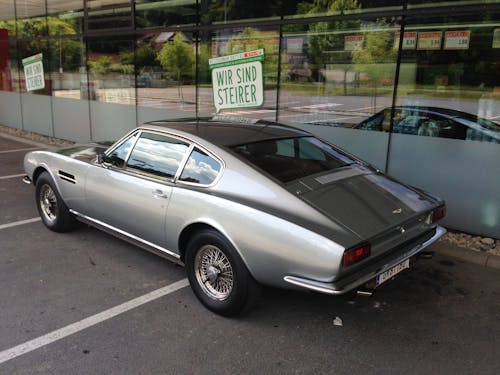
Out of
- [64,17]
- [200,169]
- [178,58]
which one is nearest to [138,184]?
[200,169]

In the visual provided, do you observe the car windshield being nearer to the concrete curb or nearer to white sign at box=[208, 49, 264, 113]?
white sign at box=[208, 49, 264, 113]

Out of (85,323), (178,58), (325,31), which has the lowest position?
(85,323)

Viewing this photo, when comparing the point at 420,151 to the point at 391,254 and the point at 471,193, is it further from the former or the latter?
the point at 391,254

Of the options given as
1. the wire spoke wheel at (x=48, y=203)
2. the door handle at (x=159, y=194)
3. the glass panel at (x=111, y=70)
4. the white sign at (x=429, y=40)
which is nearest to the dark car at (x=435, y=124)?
the white sign at (x=429, y=40)

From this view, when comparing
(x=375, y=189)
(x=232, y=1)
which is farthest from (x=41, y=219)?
(x=232, y=1)

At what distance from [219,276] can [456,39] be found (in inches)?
180

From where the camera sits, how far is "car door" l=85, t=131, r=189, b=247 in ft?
13.3

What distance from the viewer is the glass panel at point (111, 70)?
10.1 m

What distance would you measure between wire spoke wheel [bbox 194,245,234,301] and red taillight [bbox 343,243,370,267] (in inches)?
37.2

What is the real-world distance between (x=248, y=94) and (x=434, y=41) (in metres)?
3.01

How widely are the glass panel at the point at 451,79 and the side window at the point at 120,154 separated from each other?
11.9 feet

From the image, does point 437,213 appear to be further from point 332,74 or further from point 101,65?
point 101,65

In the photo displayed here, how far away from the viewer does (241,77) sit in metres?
7.96

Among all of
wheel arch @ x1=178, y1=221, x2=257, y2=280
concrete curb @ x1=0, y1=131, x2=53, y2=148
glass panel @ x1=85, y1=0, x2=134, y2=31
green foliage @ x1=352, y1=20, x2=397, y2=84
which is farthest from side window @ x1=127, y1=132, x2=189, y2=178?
concrete curb @ x1=0, y1=131, x2=53, y2=148
